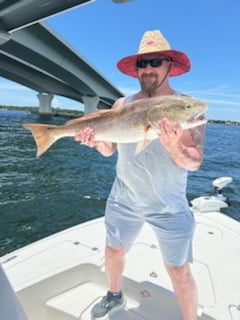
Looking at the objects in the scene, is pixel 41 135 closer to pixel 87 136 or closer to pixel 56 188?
pixel 87 136

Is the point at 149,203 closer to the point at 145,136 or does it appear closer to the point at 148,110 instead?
the point at 145,136

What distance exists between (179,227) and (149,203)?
0.77ft

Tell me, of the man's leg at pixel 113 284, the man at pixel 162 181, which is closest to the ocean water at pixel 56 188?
the man's leg at pixel 113 284

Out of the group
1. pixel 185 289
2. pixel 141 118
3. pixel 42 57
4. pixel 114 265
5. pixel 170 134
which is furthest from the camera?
pixel 42 57

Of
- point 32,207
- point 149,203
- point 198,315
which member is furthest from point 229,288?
point 32,207

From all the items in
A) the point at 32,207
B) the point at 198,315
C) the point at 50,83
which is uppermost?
the point at 50,83

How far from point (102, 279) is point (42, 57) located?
63.4 feet

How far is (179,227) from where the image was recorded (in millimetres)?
2068

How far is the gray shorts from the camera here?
2.07 meters

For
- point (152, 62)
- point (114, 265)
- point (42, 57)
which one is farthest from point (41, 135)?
point (42, 57)

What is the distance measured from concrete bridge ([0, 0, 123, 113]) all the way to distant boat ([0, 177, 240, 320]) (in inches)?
96.5

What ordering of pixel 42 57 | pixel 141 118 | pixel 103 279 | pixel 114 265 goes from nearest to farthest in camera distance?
pixel 141 118
pixel 114 265
pixel 103 279
pixel 42 57

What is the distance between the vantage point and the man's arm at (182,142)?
74.2 inches

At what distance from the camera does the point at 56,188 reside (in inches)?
342
